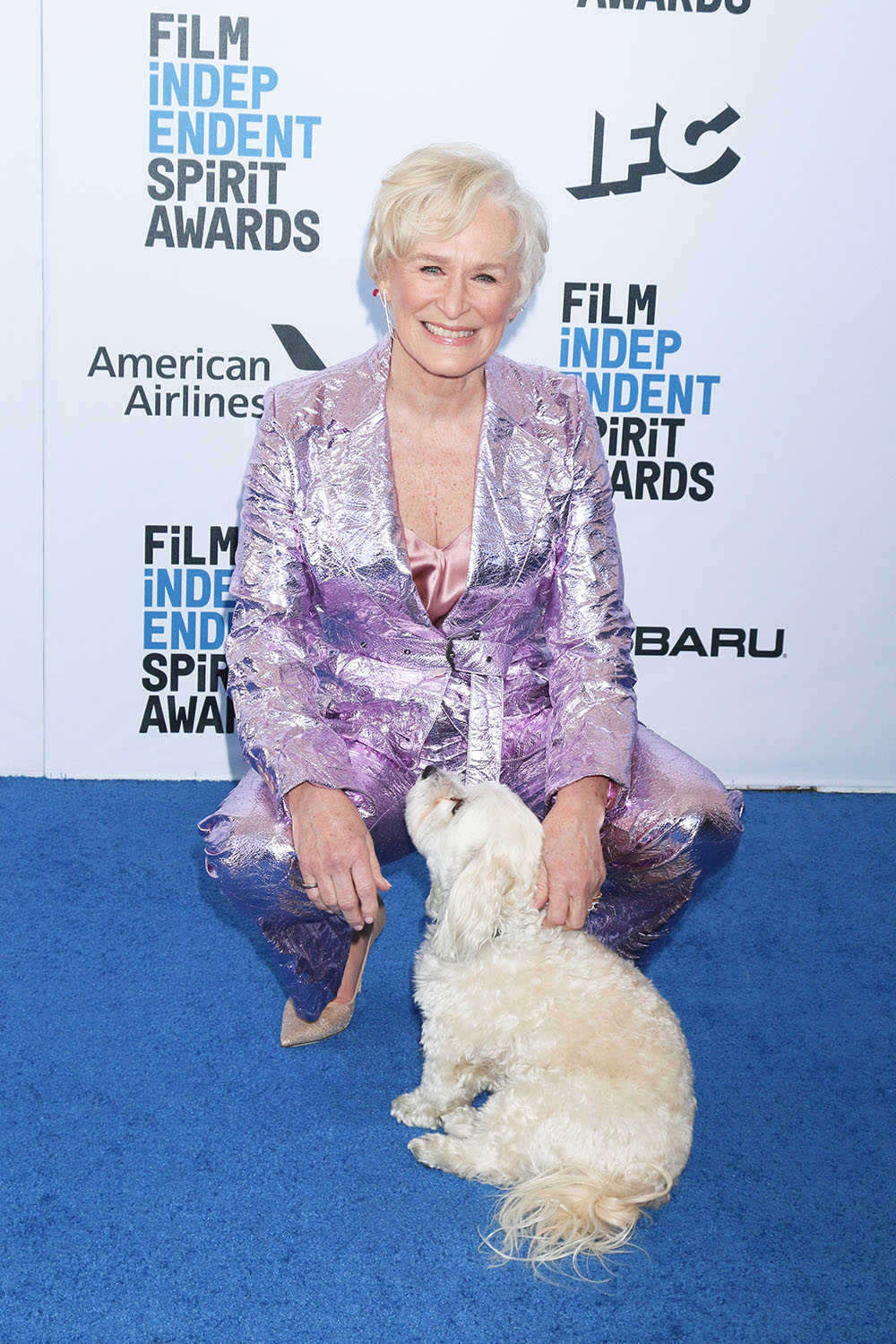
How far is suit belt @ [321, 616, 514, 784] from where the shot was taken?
2.13m

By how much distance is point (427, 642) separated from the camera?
2.13m

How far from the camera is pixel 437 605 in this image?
7.01ft

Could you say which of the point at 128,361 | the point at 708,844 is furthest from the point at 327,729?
the point at 128,361

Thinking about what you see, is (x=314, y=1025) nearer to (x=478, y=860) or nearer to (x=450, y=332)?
(x=478, y=860)

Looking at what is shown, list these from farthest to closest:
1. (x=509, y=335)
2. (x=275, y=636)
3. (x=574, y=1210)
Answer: (x=509, y=335), (x=275, y=636), (x=574, y=1210)

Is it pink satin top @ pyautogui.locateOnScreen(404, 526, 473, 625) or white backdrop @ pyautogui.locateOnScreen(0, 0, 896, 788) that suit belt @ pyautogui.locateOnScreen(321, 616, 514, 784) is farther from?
white backdrop @ pyautogui.locateOnScreen(0, 0, 896, 788)

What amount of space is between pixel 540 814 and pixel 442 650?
0.33 metres

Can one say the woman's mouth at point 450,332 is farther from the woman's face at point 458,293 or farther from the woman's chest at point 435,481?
the woman's chest at point 435,481

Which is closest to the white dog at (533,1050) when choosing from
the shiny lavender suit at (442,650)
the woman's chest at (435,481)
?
the shiny lavender suit at (442,650)

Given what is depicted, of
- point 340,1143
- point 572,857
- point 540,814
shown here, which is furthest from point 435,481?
point 340,1143

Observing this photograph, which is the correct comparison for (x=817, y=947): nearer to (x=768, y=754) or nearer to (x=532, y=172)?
(x=768, y=754)

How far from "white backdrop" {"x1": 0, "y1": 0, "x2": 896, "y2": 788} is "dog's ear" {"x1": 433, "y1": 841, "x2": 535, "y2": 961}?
5.46ft

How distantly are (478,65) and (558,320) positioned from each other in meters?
0.61

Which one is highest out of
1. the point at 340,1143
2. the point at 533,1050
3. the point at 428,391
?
the point at 428,391
